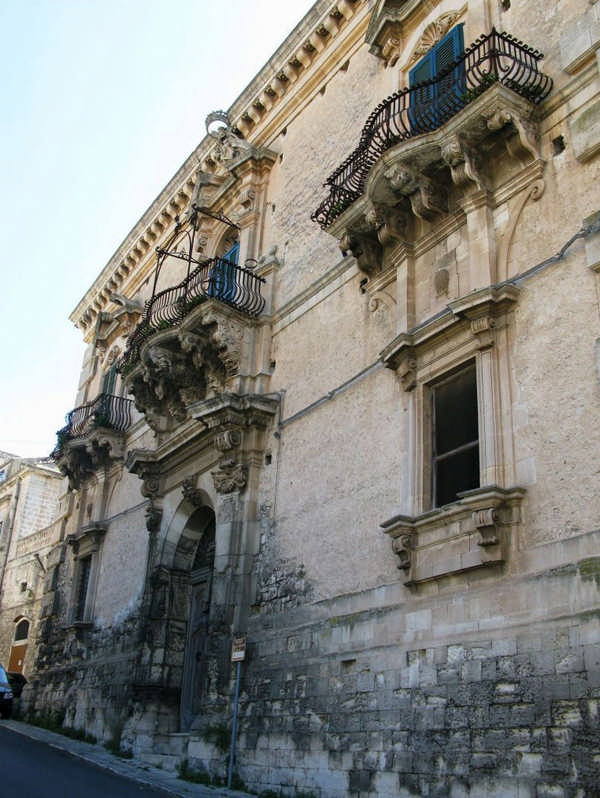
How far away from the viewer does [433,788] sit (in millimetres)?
7676

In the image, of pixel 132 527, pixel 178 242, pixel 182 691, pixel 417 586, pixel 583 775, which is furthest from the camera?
pixel 178 242

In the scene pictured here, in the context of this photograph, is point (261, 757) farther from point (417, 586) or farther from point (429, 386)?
point (429, 386)

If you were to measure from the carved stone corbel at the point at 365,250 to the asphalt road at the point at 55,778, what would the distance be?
697 centimetres

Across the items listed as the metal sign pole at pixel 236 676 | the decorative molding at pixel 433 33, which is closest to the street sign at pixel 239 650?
the metal sign pole at pixel 236 676

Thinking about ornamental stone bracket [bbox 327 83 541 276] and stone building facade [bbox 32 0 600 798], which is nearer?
stone building facade [bbox 32 0 600 798]

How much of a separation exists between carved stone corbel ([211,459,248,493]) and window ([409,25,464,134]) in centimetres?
548

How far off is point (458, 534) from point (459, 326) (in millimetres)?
2302

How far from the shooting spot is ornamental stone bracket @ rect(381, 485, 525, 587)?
7.89 metres

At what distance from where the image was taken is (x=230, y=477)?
12914 millimetres

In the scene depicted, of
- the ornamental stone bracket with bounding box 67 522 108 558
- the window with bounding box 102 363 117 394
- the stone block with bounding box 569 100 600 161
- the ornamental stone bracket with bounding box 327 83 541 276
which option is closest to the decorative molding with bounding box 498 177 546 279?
the ornamental stone bracket with bounding box 327 83 541 276

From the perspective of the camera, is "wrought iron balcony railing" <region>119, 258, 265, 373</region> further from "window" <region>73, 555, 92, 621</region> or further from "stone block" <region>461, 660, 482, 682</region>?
"stone block" <region>461, 660, 482, 682</region>

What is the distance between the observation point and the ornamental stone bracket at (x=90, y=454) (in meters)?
19.1

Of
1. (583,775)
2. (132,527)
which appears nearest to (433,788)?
(583,775)

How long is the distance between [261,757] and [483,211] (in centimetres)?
696
